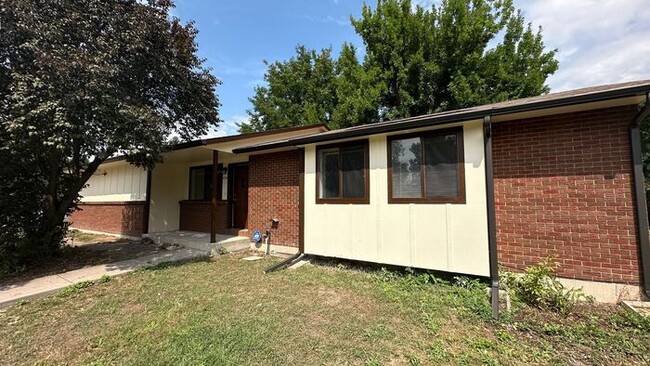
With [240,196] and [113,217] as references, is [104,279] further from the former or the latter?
[113,217]

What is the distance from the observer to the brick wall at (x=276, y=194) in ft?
24.0

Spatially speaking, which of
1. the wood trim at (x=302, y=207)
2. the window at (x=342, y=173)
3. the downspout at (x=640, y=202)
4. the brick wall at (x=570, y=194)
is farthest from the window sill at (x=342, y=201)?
the downspout at (x=640, y=202)

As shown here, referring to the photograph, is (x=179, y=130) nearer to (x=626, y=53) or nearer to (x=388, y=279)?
(x=388, y=279)

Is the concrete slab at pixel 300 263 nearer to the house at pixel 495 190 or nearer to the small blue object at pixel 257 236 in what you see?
the house at pixel 495 190

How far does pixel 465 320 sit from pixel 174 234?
29.4ft

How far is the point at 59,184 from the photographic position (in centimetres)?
701

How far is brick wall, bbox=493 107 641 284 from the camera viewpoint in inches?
158

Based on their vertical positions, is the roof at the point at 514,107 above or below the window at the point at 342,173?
above

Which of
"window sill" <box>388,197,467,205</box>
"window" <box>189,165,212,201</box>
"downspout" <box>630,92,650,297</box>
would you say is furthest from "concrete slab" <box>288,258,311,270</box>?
"downspout" <box>630,92,650,297</box>

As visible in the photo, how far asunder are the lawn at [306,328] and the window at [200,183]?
519 cm

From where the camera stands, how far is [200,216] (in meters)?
9.91

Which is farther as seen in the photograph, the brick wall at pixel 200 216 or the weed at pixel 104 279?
the brick wall at pixel 200 216

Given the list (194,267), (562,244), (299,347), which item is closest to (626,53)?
(562,244)

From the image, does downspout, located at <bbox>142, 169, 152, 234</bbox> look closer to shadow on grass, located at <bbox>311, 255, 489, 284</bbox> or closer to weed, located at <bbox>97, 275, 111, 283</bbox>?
weed, located at <bbox>97, 275, 111, 283</bbox>
